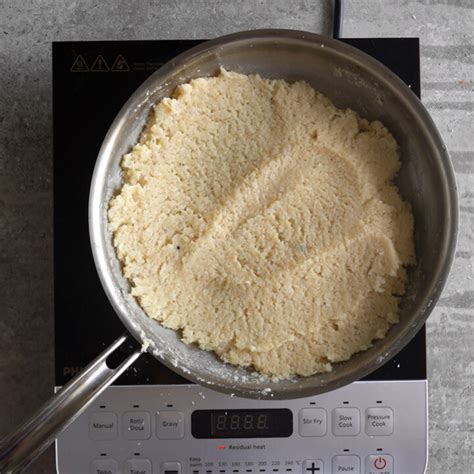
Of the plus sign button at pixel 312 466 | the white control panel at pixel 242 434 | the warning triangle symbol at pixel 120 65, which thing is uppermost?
the warning triangle symbol at pixel 120 65

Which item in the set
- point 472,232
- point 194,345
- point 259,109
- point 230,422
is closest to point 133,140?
point 259,109

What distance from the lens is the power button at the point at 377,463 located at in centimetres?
88

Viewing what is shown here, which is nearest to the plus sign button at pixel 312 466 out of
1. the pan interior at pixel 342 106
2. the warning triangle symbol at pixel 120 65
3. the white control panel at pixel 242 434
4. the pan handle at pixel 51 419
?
the white control panel at pixel 242 434

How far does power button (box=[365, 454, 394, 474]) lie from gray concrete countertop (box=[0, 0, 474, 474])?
0.41 feet

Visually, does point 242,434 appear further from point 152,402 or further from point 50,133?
point 50,133

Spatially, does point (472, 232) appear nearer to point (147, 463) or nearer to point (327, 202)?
point (327, 202)

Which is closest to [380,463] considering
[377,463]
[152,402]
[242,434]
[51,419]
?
[377,463]

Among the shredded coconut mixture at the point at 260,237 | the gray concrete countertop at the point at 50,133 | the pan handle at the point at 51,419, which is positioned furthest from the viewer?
the gray concrete countertop at the point at 50,133

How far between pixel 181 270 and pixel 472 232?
0.44m

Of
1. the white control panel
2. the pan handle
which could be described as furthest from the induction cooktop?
the pan handle

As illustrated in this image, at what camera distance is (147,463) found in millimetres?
870

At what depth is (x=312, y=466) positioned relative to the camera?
875 millimetres

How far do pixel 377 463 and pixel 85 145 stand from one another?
1.91ft

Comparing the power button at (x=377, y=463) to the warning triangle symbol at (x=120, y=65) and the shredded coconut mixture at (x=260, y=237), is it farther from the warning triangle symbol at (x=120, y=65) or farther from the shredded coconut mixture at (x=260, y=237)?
the warning triangle symbol at (x=120, y=65)
